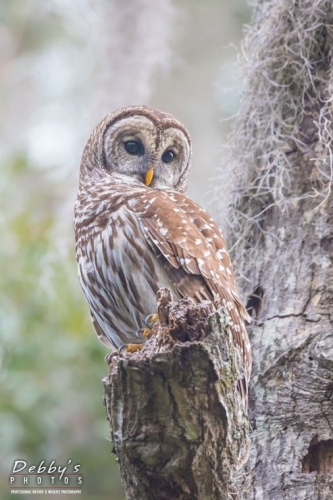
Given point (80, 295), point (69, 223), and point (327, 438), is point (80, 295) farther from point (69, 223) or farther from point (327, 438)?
point (327, 438)

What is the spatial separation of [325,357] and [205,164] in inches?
250

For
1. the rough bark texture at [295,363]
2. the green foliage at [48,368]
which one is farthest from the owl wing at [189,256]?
the green foliage at [48,368]

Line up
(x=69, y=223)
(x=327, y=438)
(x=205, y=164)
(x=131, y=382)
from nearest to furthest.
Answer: (x=131, y=382), (x=327, y=438), (x=69, y=223), (x=205, y=164)

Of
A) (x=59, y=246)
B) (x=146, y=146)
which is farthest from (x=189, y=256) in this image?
(x=59, y=246)

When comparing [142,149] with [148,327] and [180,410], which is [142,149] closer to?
[148,327]

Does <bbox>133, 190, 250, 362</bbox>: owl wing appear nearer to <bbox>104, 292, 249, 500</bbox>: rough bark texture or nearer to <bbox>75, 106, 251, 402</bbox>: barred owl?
<bbox>75, 106, 251, 402</bbox>: barred owl

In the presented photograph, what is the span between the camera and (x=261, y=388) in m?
3.04

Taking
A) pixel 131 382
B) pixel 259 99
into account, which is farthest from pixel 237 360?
pixel 259 99

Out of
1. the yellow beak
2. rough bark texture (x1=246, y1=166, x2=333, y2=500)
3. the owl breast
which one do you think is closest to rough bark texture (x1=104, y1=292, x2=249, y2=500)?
rough bark texture (x1=246, y1=166, x2=333, y2=500)

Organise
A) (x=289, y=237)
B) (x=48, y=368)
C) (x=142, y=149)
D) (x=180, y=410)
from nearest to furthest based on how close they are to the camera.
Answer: (x=180, y=410) → (x=289, y=237) → (x=142, y=149) → (x=48, y=368)

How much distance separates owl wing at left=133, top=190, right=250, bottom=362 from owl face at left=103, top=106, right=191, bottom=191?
0.42 meters

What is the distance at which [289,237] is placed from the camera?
343 cm

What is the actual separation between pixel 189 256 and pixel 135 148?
2.76 ft

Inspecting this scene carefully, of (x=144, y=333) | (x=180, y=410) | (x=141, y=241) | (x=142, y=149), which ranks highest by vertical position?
(x=142, y=149)
